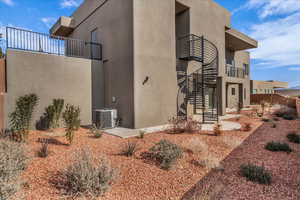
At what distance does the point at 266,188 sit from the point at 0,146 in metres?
5.41

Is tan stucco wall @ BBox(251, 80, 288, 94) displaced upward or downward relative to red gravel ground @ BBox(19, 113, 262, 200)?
upward

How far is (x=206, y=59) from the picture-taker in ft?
35.0

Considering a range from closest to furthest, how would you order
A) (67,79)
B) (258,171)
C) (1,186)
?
(1,186), (258,171), (67,79)

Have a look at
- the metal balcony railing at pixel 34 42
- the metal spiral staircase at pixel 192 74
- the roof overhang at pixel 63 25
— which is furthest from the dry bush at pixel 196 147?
the roof overhang at pixel 63 25

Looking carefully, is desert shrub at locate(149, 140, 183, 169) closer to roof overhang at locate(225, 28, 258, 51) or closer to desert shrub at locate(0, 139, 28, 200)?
desert shrub at locate(0, 139, 28, 200)

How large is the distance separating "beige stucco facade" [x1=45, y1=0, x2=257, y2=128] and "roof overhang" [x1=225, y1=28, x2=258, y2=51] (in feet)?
16.1

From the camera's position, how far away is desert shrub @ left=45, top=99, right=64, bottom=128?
21.7 ft

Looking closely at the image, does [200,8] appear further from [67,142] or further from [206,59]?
[67,142]

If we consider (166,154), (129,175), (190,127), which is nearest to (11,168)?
(129,175)

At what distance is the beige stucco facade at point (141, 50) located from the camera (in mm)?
7168

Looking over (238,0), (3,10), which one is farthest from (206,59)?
(3,10)

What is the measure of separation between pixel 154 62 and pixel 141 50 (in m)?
0.89

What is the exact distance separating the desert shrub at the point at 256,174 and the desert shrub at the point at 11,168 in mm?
4203

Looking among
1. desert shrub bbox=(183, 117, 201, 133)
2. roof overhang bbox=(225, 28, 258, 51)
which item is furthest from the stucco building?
roof overhang bbox=(225, 28, 258, 51)
